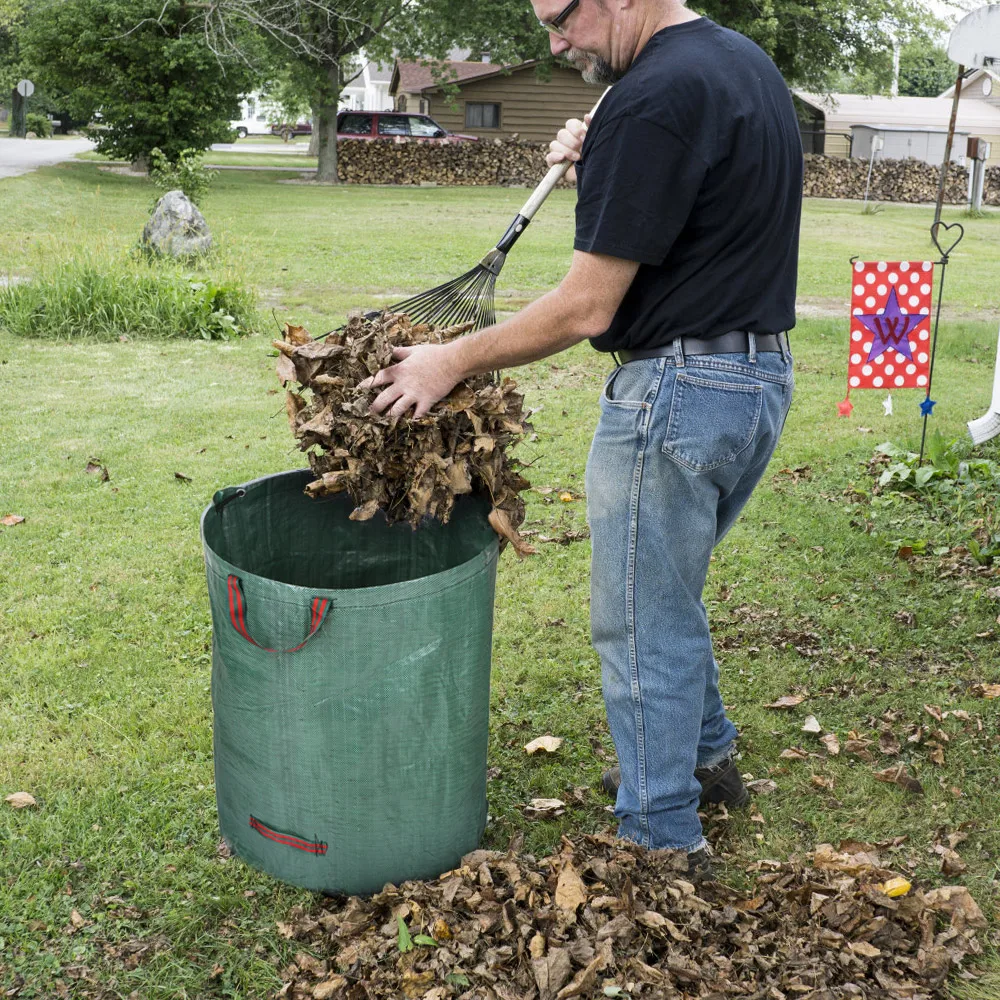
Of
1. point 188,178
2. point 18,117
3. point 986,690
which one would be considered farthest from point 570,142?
point 18,117

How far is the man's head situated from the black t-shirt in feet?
0.16

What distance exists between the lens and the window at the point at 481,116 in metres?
34.0

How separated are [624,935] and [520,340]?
1256 millimetres

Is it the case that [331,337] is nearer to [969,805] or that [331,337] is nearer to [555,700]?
[555,700]

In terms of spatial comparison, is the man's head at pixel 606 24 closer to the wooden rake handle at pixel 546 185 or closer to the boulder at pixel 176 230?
the wooden rake handle at pixel 546 185

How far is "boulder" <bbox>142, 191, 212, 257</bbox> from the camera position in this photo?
10.4 m

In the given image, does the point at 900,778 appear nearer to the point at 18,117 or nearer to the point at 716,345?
the point at 716,345

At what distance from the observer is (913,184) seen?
29.5 metres

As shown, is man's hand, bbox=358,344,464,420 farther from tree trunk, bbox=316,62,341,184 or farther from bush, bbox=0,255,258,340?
tree trunk, bbox=316,62,341,184

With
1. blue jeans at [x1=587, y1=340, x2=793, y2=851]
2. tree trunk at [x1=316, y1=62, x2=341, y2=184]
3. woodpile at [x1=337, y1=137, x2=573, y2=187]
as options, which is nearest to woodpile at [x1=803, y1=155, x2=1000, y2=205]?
woodpile at [x1=337, y1=137, x2=573, y2=187]

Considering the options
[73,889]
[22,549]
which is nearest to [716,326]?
[73,889]

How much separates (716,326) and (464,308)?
3.44ft

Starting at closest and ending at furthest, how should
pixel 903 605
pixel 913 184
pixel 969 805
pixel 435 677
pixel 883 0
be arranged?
pixel 435 677 < pixel 969 805 < pixel 903 605 < pixel 883 0 < pixel 913 184

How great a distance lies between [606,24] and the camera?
7.19 feet
